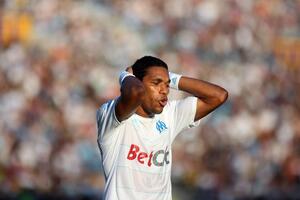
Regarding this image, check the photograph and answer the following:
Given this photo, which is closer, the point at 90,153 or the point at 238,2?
the point at 90,153

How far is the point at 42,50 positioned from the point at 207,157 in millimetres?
3146

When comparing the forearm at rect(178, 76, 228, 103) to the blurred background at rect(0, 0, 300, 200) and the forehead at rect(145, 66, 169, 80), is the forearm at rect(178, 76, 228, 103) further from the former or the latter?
the blurred background at rect(0, 0, 300, 200)

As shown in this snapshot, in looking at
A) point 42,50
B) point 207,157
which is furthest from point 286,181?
point 42,50

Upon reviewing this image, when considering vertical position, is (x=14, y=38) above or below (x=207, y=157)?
above

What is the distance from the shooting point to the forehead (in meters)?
5.49

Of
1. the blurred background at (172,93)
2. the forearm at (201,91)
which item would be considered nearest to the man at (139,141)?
the forearm at (201,91)

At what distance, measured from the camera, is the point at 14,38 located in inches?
476

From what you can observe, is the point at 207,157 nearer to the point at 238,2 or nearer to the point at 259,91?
the point at 259,91

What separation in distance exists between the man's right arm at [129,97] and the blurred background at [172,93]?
19.8 feet

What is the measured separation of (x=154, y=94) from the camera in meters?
5.40

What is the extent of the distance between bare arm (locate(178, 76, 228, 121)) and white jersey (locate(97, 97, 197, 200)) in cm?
53

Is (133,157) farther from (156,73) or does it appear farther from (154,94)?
(156,73)

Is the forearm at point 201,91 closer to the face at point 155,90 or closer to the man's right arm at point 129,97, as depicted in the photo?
the face at point 155,90

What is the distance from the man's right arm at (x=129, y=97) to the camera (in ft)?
16.8
